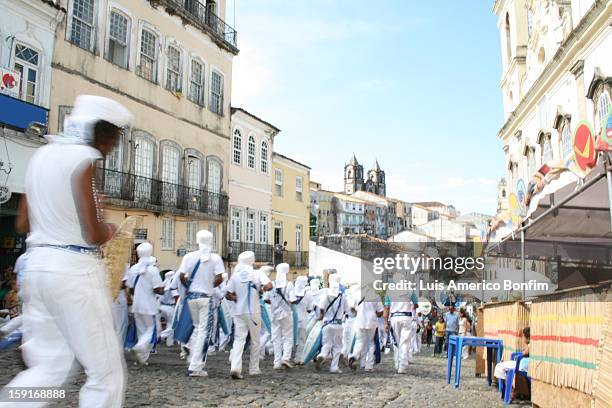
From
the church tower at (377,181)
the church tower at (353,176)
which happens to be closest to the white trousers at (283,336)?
the church tower at (353,176)

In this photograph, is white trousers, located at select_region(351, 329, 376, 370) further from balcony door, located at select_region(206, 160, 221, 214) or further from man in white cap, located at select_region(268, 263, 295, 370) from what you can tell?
balcony door, located at select_region(206, 160, 221, 214)

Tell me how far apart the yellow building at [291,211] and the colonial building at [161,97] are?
624cm

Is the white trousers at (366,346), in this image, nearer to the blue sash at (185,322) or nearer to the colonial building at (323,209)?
the blue sash at (185,322)

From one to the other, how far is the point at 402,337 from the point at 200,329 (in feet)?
14.6

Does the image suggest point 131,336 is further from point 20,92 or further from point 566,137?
point 566,137

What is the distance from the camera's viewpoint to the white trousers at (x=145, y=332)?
9.87m

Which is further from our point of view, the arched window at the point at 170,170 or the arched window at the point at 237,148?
the arched window at the point at 237,148

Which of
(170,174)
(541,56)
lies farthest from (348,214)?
(170,174)

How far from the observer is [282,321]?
441 inches

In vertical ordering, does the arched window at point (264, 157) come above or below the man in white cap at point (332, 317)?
above

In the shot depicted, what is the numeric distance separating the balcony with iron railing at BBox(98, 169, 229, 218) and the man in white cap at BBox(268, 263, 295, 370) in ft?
25.2

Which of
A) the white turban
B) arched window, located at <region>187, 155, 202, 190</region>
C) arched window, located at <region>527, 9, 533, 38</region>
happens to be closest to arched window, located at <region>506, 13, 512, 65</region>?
arched window, located at <region>527, 9, 533, 38</region>

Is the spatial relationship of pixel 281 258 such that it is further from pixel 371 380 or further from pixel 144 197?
pixel 371 380

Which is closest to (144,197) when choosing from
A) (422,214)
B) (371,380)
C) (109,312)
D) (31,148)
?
(31,148)
